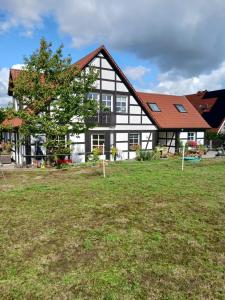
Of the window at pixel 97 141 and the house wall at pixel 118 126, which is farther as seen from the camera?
the window at pixel 97 141

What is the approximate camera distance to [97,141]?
21.4m

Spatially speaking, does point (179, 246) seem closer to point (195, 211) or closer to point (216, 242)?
point (216, 242)

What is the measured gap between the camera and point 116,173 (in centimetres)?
1512

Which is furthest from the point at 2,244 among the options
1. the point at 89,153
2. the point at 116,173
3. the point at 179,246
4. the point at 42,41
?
the point at 89,153

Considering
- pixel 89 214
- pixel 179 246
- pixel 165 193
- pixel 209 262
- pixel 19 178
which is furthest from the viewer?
pixel 19 178

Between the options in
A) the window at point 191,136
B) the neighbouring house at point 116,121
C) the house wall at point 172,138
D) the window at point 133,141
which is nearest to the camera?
the neighbouring house at point 116,121

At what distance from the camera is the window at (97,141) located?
21.2 m

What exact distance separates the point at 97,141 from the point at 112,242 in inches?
610

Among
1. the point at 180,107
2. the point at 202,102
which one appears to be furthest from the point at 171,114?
the point at 202,102

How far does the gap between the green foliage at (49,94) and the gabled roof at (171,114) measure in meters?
9.31

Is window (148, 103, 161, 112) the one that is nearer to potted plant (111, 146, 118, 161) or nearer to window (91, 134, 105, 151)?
potted plant (111, 146, 118, 161)

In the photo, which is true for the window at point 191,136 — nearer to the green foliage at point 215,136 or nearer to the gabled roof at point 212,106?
the green foliage at point 215,136

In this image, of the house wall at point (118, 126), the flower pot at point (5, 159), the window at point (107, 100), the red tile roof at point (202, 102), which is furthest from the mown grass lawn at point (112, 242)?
the red tile roof at point (202, 102)

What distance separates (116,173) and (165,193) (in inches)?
192
